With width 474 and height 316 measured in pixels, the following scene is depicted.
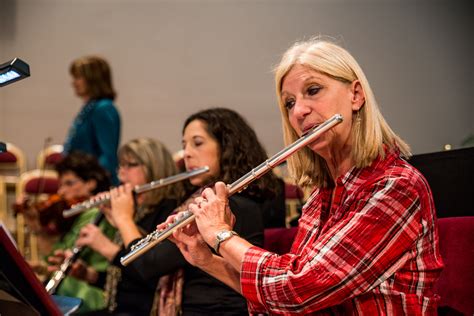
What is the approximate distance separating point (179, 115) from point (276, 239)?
375 centimetres

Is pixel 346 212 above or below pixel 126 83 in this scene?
below

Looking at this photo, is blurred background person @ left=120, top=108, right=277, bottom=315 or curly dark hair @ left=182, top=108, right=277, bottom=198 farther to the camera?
curly dark hair @ left=182, top=108, right=277, bottom=198

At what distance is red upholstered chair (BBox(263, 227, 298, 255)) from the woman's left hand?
61 centimetres

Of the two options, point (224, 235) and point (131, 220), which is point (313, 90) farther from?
Result: point (131, 220)

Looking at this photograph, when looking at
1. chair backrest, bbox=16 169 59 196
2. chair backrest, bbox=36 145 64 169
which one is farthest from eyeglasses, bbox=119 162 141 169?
chair backrest, bbox=36 145 64 169

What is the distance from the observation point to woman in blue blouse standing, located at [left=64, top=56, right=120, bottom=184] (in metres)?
3.81

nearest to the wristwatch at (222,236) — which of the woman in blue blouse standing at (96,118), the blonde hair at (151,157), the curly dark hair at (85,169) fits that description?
the blonde hair at (151,157)

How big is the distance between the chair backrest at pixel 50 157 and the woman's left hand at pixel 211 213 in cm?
379

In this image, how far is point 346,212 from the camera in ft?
4.24

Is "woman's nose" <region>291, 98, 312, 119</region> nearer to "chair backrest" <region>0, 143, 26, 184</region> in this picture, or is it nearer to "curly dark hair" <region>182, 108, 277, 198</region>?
"curly dark hair" <region>182, 108, 277, 198</region>

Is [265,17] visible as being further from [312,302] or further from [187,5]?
[312,302]

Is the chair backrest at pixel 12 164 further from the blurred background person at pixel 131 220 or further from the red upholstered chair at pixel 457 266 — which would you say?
the red upholstered chair at pixel 457 266

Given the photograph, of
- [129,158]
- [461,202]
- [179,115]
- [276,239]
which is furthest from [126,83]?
[461,202]

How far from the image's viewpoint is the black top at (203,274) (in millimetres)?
1935
